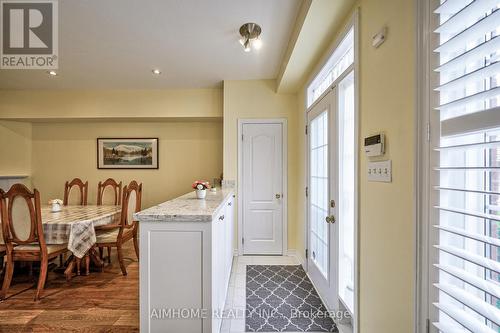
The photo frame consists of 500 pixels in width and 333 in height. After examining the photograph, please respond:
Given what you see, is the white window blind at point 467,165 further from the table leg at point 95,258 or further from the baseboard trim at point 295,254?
the table leg at point 95,258

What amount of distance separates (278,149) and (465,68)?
2.69m

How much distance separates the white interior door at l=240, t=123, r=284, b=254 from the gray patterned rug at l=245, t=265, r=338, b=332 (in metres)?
0.65

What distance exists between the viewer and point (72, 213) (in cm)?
292

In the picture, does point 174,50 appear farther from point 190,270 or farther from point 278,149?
point 190,270

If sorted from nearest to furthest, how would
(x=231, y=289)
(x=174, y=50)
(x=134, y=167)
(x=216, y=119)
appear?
(x=231, y=289), (x=174, y=50), (x=216, y=119), (x=134, y=167)

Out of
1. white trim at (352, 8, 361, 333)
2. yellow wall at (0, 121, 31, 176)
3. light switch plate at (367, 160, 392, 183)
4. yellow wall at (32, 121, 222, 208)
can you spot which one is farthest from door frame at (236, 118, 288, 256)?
yellow wall at (0, 121, 31, 176)

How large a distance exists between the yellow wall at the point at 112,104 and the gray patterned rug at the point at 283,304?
8.60 feet

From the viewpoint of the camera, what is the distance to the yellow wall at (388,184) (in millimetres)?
1019

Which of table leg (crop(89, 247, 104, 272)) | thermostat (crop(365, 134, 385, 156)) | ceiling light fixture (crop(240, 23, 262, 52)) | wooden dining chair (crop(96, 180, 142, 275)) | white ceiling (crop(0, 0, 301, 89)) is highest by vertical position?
white ceiling (crop(0, 0, 301, 89))

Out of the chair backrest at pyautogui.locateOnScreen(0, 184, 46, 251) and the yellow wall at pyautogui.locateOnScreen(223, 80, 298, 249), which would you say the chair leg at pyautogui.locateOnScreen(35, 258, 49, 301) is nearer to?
the chair backrest at pyautogui.locateOnScreen(0, 184, 46, 251)

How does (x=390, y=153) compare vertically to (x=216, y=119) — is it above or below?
below

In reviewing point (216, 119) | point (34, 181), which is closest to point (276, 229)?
point (216, 119)

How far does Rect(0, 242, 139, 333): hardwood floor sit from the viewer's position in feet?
6.18

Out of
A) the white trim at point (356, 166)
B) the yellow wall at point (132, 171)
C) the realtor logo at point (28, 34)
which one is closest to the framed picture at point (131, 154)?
the yellow wall at point (132, 171)
